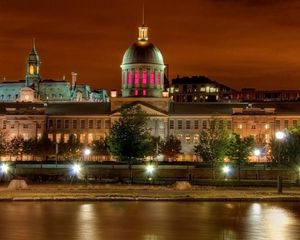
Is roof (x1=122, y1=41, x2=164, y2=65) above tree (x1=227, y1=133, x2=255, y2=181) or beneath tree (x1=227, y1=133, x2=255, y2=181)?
above

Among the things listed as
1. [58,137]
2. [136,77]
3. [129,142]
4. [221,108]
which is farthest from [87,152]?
[221,108]

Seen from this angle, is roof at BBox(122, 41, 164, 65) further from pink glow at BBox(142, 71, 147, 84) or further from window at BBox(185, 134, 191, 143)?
window at BBox(185, 134, 191, 143)

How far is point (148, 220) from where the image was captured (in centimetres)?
3762

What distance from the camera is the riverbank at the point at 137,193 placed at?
48.6 metres

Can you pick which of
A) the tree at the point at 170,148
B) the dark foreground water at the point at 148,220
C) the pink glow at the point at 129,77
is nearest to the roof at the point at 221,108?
the pink glow at the point at 129,77

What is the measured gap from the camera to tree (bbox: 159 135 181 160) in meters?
138

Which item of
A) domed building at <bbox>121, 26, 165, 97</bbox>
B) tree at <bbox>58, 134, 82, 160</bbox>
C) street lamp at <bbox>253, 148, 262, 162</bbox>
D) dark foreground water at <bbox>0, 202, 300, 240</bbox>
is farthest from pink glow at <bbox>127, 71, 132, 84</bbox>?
dark foreground water at <bbox>0, 202, 300, 240</bbox>

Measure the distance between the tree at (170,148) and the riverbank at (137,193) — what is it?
76614mm

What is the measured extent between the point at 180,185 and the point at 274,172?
22103 millimetres

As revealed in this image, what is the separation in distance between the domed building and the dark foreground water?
111041mm

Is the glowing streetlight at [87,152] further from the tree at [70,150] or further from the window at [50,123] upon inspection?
the window at [50,123]

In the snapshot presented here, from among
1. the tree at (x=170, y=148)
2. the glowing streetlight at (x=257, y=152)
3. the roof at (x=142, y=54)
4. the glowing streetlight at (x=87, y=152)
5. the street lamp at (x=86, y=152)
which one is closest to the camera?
the glowing streetlight at (x=257, y=152)

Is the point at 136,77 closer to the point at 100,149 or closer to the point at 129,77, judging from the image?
the point at 129,77

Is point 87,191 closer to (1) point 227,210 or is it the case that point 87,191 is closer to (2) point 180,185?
(2) point 180,185
